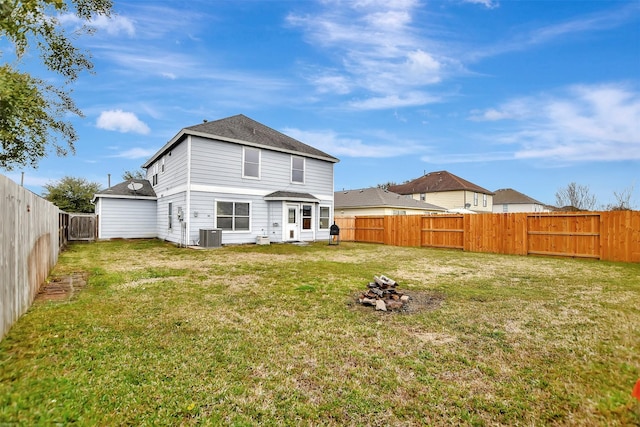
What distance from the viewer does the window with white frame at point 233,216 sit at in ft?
47.3

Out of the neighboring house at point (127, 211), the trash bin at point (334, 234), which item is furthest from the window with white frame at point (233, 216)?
the neighboring house at point (127, 211)

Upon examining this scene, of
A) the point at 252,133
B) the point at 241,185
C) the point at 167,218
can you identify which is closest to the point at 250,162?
the point at 241,185

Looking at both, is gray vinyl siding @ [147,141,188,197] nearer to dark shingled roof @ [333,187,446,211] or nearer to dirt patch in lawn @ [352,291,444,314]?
dirt patch in lawn @ [352,291,444,314]

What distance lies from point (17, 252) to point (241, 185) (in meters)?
11.1

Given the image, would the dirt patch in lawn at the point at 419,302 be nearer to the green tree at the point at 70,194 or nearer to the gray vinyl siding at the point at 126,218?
the gray vinyl siding at the point at 126,218

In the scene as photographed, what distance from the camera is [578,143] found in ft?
68.8

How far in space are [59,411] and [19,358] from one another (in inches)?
55.7

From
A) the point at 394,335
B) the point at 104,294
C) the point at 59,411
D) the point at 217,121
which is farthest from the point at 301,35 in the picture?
the point at 59,411

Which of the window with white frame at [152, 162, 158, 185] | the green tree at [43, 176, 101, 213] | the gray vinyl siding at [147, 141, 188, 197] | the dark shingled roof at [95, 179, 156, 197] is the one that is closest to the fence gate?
the dark shingled roof at [95, 179, 156, 197]

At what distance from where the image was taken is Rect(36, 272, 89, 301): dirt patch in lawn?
534 centimetres

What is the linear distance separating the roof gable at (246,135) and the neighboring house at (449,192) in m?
19.8

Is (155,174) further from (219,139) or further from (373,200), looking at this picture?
(373,200)

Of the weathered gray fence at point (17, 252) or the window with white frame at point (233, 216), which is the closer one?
the weathered gray fence at point (17, 252)

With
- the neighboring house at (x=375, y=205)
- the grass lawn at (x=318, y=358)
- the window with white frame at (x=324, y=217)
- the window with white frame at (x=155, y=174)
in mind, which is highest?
the window with white frame at (x=155, y=174)
